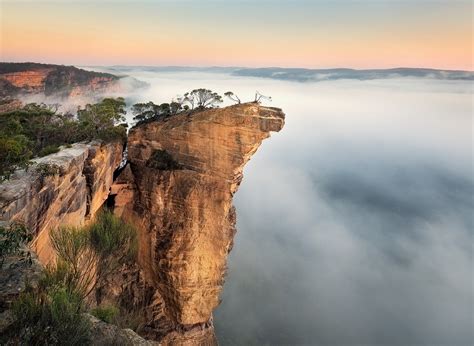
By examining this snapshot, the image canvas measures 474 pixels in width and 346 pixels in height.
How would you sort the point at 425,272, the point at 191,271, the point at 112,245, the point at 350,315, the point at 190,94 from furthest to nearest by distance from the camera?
the point at 425,272 < the point at 350,315 < the point at 190,94 < the point at 191,271 < the point at 112,245

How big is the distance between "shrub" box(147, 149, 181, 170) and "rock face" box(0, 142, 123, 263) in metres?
3.83

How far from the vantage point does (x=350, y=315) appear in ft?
340

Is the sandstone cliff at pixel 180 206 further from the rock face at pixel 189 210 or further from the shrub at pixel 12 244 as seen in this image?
the shrub at pixel 12 244

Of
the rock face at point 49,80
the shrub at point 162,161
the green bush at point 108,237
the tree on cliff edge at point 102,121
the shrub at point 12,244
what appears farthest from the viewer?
the rock face at point 49,80

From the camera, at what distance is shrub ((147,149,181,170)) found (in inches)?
1374

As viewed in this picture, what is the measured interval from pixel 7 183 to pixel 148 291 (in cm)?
2225

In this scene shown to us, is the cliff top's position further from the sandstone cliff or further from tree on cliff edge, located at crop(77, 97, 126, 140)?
the sandstone cliff

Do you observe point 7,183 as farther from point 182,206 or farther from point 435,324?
point 435,324

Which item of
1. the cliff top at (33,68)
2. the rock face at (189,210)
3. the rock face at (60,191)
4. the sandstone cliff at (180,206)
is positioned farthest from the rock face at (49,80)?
the rock face at (60,191)

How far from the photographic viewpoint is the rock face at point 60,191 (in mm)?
16359

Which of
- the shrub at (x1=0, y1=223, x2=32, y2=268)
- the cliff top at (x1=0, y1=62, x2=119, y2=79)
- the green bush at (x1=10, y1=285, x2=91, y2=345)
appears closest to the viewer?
the green bush at (x1=10, y1=285, x2=91, y2=345)

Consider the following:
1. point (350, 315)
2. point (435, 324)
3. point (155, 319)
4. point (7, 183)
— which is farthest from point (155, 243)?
point (435, 324)

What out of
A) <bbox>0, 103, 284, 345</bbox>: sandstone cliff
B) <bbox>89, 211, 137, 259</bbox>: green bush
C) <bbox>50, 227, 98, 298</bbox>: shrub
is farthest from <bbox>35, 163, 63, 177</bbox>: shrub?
<bbox>0, 103, 284, 345</bbox>: sandstone cliff

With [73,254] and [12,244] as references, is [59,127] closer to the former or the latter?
[73,254]
